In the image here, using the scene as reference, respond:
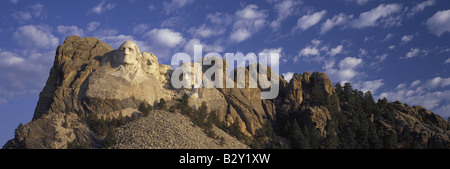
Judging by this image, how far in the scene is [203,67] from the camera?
8931 cm

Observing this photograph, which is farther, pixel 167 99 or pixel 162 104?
pixel 167 99

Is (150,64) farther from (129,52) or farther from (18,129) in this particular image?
(18,129)

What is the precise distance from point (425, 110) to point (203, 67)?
161 ft

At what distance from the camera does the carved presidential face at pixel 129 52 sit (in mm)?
73438

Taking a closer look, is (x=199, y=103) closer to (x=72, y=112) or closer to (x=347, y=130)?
(x=72, y=112)

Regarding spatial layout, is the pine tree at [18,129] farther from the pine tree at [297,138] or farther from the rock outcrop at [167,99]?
the pine tree at [297,138]

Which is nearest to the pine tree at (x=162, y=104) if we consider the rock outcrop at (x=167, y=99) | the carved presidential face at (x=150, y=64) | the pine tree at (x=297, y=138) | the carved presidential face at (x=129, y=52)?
the rock outcrop at (x=167, y=99)

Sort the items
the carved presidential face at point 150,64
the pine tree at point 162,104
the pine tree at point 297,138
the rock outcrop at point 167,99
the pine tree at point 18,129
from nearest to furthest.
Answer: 1. the pine tree at point 18,129
2. the rock outcrop at point 167,99
3. the pine tree at point 162,104
4. the pine tree at point 297,138
5. the carved presidential face at point 150,64

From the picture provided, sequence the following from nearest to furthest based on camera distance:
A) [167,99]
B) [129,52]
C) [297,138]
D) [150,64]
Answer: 1. [129,52]
2. [297,138]
3. [167,99]
4. [150,64]

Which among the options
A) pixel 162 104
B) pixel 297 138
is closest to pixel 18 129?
pixel 162 104

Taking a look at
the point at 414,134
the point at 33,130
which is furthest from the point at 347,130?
the point at 33,130

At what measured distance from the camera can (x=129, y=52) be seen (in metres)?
74.2
